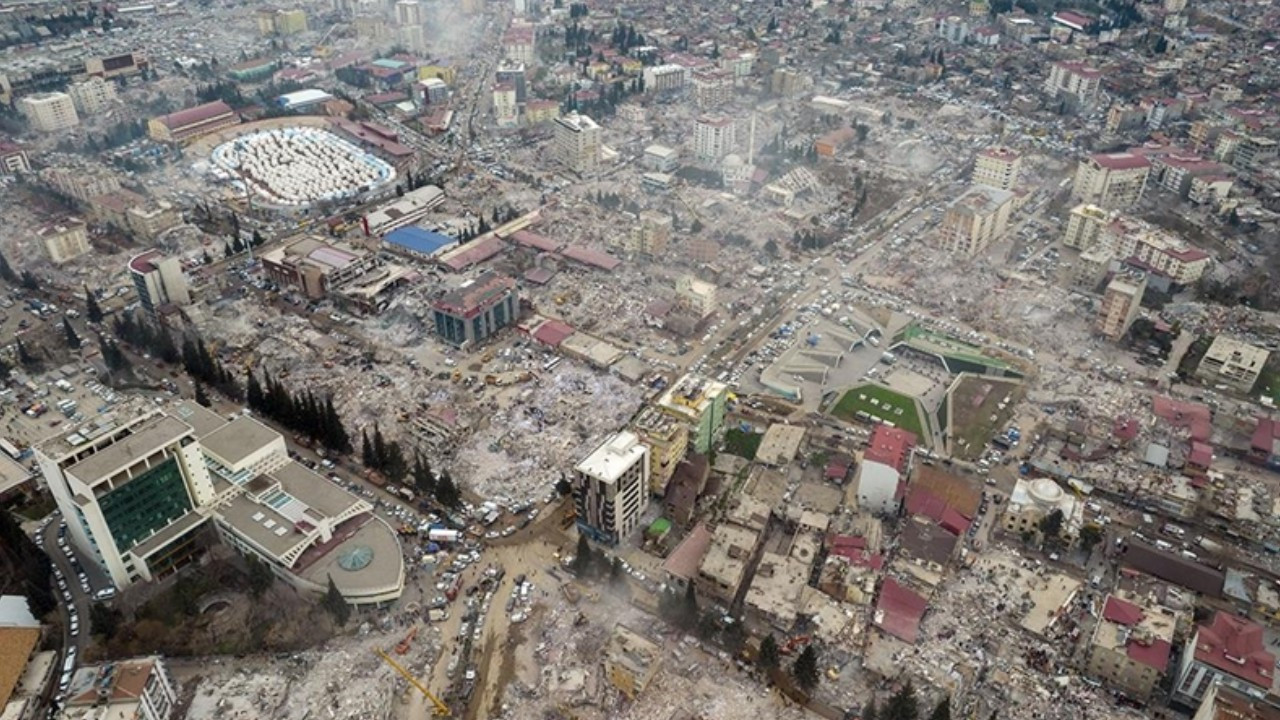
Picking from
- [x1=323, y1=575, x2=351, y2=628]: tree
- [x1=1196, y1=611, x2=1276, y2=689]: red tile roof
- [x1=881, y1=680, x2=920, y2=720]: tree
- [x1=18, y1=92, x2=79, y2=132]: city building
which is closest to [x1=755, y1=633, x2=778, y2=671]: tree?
[x1=881, y1=680, x2=920, y2=720]: tree

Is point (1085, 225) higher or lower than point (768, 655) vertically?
higher

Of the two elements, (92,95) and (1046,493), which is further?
(92,95)

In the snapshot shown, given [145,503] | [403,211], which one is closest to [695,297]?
[403,211]

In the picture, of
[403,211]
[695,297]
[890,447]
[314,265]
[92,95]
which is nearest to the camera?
[890,447]

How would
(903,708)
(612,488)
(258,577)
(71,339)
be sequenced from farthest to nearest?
(71,339)
(612,488)
(258,577)
(903,708)

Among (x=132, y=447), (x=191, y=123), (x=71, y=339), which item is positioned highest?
(x=132, y=447)

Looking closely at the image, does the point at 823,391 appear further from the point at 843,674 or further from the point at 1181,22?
the point at 1181,22

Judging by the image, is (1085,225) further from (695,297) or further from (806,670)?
(806,670)
